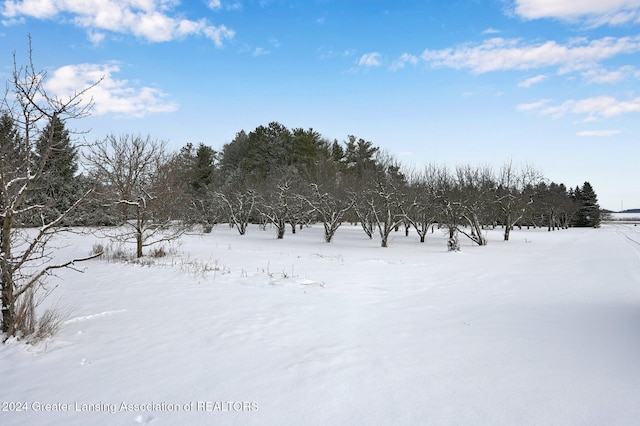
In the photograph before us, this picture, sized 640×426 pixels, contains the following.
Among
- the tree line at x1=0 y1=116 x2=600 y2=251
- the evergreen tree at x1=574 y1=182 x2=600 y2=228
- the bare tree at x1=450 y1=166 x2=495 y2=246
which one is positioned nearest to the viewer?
the tree line at x1=0 y1=116 x2=600 y2=251

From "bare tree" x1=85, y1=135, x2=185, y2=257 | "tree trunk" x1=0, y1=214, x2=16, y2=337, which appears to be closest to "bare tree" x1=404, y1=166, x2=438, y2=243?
"bare tree" x1=85, y1=135, x2=185, y2=257

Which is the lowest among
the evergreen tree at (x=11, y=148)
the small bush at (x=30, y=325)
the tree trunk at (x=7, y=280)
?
the small bush at (x=30, y=325)

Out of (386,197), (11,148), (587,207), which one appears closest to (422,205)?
(386,197)

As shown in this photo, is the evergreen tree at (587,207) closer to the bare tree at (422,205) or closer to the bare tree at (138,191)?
the bare tree at (422,205)

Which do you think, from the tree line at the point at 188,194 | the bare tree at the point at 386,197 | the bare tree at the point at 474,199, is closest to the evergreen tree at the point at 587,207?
the tree line at the point at 188,194

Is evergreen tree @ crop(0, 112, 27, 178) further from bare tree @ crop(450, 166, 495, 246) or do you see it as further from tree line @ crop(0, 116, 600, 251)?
bare tree @ crop(450, 166, 495, 246)

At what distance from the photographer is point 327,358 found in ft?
13.2

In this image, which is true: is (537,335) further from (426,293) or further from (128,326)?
(128,326)

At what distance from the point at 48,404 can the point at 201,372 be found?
3.99ft

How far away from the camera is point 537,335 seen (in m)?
4.79

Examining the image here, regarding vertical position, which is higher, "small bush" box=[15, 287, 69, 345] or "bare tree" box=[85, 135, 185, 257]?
"bare tree" box=[85, 135, 185, 257]

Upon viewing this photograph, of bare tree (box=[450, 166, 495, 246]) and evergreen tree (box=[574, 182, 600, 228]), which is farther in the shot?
evergreen tree (box=[574, 182, 600, 228])

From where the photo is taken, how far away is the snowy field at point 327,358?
296cm

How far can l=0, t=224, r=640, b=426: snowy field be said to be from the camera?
296 cm
